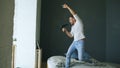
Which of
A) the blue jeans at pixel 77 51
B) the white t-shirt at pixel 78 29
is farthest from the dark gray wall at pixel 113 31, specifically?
the white t-shirt at pixel 78 29

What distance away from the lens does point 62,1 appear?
6500 millimetres

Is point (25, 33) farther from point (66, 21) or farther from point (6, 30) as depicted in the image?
point (6, 30)

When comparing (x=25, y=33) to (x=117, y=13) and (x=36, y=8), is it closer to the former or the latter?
(x=36, y=8)

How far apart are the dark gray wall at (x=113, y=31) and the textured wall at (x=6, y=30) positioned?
572cm

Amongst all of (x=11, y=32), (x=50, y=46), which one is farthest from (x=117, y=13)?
(x=11, y=32)

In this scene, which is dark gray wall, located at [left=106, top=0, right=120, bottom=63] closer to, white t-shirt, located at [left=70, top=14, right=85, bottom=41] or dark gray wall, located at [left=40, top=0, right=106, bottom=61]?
dark gray wall, located at [left=40, top=0, right=106, bottom=61]

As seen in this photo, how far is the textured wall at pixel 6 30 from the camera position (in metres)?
0.74

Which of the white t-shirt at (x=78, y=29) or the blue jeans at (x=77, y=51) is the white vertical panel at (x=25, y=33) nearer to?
the blue jeans at (x=77, y=51)

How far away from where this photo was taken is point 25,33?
536cm

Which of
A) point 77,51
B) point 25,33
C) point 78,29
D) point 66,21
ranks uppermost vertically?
point 66,21

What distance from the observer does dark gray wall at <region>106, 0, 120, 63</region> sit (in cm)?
620

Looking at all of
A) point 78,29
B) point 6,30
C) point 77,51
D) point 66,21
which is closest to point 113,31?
point 66,21

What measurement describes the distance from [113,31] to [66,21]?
1441 mm

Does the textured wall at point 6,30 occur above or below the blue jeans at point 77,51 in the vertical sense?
above
